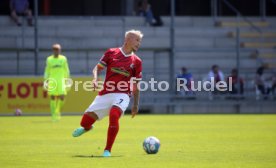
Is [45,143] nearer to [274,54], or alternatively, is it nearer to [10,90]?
[10,90]

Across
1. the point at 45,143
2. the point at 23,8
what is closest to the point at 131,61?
the point at 45,143

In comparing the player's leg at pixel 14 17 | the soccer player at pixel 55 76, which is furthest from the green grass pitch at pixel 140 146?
the player's leg at pixel 14 17

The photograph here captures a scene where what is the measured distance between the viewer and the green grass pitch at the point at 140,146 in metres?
13.3

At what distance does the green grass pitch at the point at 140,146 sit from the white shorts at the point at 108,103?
77 centimetres

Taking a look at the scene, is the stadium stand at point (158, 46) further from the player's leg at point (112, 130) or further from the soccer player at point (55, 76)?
the player's leg at point (112, 130)

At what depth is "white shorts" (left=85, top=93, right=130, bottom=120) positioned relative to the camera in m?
14.8

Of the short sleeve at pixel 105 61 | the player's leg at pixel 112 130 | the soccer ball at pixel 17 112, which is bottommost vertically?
the soccer ball at pixel 17 112

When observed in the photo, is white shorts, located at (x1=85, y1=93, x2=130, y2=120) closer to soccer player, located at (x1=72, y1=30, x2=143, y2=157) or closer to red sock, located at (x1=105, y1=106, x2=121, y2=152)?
soccer player, located at (x1=72, y1=30, x2=143, y2=157)

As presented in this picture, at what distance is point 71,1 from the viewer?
41.9 metres

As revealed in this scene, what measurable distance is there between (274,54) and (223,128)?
1569 cm

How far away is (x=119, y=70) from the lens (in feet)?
48.9

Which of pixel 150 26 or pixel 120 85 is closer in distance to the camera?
pixel 120 85

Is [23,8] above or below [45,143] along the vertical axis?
above

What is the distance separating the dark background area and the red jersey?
25.1 meters
